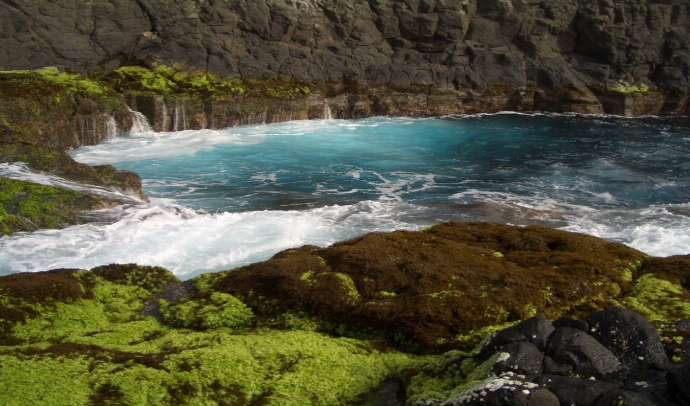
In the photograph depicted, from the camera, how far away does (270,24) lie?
125ft

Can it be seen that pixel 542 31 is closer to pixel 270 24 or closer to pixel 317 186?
pixel 270 24

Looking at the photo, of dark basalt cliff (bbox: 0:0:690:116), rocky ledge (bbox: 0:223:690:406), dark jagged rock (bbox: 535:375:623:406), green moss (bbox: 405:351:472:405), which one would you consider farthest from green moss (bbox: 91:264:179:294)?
dark basalt cliff (bbox: 0:0:690:116)

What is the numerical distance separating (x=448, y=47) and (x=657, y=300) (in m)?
37.5

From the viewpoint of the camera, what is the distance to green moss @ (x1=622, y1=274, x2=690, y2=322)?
256 inches

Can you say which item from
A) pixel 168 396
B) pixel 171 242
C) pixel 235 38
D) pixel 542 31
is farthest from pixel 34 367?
pixel 542 31

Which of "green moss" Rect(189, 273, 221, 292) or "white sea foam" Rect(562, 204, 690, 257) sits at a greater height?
"green moss" Rect(189, 273, 221, 292)

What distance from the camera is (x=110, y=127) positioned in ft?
92.6

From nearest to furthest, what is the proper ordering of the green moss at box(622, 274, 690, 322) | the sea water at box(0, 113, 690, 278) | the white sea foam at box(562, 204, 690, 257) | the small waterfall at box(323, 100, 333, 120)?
the green moss at box(622, 274, 690, 322) → the sea water at box(0, 113, 690, 278) → the white sea foam at box(562, 204, 690, 257) → the small waterfall at box(323, 100, 333, 120)

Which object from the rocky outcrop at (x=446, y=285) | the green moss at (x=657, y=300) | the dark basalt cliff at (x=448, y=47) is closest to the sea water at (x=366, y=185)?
the dark basalt cliff at (x=448, y=47)

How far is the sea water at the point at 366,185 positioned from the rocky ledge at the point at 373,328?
3776 millimetres

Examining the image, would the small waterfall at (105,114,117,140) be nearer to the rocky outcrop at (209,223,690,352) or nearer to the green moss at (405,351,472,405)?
the rocky outcrop at (209,223,690,352)

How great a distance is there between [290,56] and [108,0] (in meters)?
11.3

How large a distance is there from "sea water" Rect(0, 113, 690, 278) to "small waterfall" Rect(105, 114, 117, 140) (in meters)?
0.46

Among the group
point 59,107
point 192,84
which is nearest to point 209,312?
point 59,107
